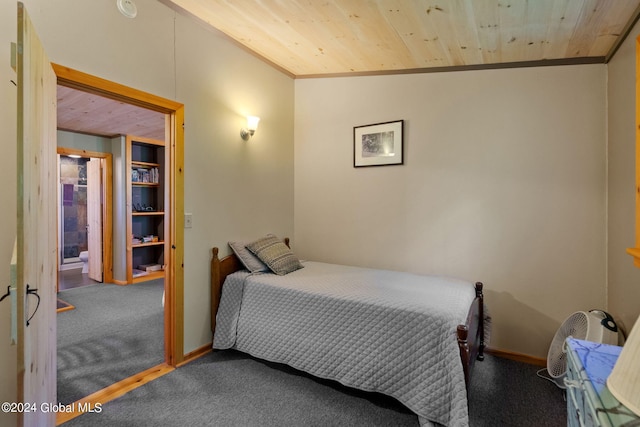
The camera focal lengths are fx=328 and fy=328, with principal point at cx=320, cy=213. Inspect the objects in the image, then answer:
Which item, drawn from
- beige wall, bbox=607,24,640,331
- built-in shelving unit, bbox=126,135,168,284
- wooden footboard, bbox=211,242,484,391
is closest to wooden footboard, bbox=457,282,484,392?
wooden footboard, bbox=211,242,484,391

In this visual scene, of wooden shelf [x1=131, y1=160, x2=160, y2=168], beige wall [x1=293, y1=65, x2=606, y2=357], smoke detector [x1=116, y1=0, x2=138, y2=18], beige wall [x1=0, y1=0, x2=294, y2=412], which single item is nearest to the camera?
beige wall [x1=0, y1=0, x2=294, y2=412]

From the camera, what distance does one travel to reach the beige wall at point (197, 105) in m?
1.77

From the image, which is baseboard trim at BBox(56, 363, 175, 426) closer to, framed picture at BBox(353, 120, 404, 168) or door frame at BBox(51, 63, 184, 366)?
door frame at BBox(51, 63, 184, 366)

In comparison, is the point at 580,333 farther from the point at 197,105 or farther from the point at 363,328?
the point at 197,105

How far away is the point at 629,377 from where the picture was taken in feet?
2.70

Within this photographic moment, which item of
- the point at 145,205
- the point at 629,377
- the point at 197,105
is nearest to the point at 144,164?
the point at 145,205

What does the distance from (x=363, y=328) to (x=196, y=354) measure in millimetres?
1484

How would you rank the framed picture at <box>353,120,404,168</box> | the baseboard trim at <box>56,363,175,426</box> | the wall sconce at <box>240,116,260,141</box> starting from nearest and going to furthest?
the baseboard trim at <box>56,363,175,426</box> → the wall sconce at <box>240,116,260,141</box> → the framed picture at <box>353,120,404,168</box>

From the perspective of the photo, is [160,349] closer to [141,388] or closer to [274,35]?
[141,388]

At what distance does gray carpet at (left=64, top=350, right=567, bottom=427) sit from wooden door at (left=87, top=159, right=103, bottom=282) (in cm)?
396

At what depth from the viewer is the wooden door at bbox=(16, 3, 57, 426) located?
1.24 metres

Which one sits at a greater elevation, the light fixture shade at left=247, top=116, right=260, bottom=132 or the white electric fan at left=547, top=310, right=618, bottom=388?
the light fixture shade at left=247, top=116, right=260, bottom=132

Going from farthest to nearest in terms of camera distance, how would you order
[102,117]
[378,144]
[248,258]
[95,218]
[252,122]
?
[95,218] → [102,117] → [378,144] → [252,122] → [248,258]

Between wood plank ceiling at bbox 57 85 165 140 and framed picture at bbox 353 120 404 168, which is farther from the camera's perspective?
wood plank ceiling at bbox 57 85 165 140
